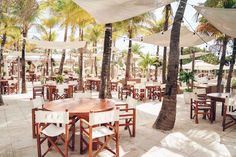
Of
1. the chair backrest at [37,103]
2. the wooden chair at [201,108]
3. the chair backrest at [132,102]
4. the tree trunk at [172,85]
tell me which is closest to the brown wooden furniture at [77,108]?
the chair backrest at [37,103]

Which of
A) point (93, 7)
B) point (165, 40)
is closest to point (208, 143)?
point (93, 7)

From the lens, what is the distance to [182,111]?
8.02 m

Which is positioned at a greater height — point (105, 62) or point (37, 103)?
point (105, 62)

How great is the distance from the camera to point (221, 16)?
17.7 ft

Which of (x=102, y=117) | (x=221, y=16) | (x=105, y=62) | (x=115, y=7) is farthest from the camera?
(x=105, y=62)

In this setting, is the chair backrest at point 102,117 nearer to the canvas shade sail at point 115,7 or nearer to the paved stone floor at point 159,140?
the paved stone floor at point 159,140

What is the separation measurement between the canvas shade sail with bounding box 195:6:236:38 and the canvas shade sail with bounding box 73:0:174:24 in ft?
3.05

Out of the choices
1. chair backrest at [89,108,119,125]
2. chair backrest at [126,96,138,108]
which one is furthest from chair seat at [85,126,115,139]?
chair backrest at [126,96,138,108]

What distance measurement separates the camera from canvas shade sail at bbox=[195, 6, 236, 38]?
5.08m

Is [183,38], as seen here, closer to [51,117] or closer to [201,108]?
[201,108]

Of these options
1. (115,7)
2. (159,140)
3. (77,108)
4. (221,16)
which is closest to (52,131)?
(77,108)

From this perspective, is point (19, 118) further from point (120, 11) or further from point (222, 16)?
point (222, 16)

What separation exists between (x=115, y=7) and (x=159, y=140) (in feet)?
9.24

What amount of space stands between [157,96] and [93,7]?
23.3 ft
